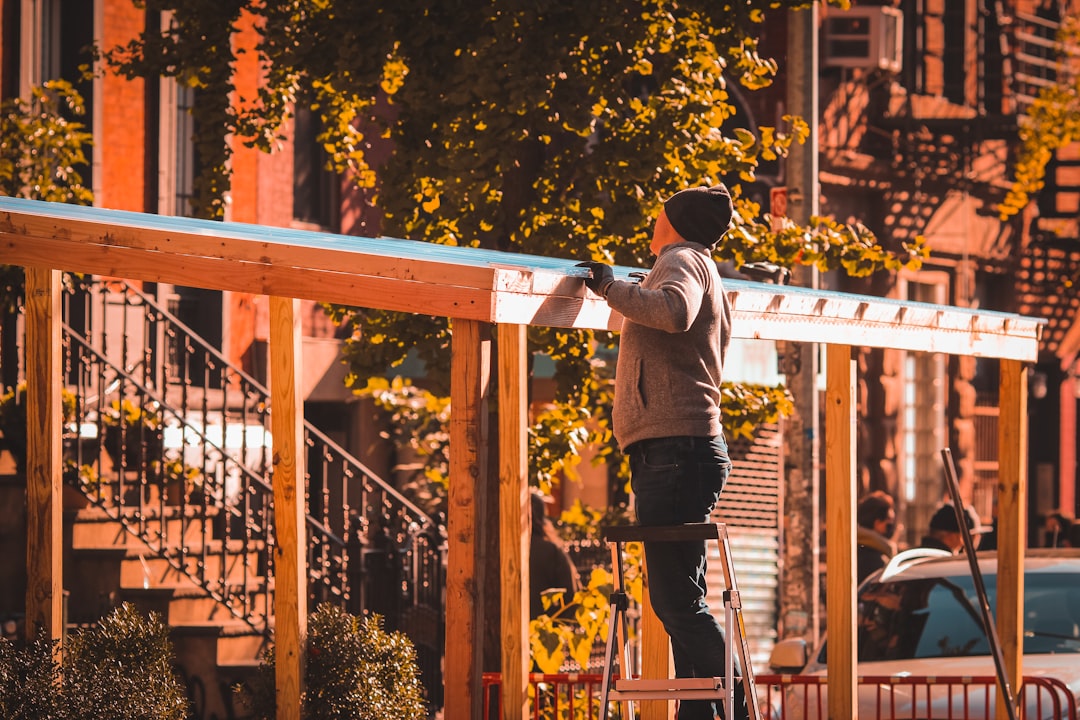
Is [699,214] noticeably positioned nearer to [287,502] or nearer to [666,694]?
[666,694]

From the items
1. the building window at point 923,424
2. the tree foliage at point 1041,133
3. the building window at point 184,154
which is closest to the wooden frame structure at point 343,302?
the building window at point 184,154

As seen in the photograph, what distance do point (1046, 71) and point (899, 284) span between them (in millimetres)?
5510

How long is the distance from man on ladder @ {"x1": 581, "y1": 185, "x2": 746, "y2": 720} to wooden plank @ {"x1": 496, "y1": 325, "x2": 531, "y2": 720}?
0.40 m

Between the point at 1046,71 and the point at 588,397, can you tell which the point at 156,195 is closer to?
the point at 588,397

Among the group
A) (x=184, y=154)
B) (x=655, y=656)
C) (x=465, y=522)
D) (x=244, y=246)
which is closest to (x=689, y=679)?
(x=465, y=522)

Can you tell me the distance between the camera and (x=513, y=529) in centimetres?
609

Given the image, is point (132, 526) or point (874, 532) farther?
point (874, 532)

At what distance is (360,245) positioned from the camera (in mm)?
6586

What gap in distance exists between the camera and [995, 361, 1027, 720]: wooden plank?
27.1ft

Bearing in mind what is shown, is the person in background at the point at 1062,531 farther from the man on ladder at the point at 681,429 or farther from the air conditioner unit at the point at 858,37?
the man on ladder at the point at 681,429

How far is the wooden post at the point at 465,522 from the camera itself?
20.1 ft

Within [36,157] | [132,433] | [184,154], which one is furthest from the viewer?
[184,154]

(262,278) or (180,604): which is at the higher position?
(262,278)

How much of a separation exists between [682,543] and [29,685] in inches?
97.8
